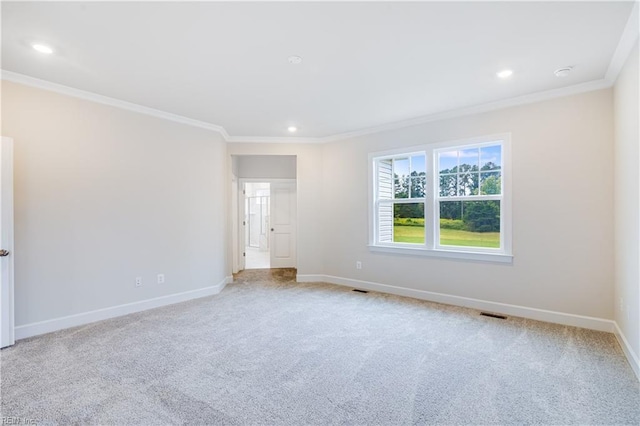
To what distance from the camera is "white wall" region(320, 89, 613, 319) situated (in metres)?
3.28

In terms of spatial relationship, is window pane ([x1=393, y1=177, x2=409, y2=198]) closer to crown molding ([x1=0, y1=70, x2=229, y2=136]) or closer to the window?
the window

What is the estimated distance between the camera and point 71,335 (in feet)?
10.5

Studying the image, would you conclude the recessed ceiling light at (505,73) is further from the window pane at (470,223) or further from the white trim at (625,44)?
the window pane at (470,223)

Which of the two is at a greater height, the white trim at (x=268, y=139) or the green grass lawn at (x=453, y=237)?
the white trim at (x=268, y=139)

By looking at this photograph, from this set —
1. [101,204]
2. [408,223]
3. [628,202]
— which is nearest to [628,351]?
[628,202]

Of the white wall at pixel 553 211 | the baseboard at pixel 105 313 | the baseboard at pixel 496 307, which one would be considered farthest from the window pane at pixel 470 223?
the baseboard at pixel 105 313

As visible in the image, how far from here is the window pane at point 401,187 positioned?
4.89m

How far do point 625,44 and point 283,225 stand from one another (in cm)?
614

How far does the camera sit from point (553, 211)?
3.53 meters

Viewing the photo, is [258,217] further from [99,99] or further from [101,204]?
[99,99]

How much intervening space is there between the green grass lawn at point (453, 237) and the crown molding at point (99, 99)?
3461 millimetres

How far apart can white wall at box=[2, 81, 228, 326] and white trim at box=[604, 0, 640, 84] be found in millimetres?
4877

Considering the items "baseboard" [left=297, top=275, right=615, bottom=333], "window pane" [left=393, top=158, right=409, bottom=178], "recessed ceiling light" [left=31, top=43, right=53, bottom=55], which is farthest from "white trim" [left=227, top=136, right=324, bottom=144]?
"recessed ceiling light" [left=31, top=43, right=53, bottom=55]

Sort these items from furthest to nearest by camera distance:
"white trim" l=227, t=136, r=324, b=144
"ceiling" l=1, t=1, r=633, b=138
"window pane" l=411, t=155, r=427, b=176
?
"white trim" l=227, t=136, r=324, b=144 → "window pane" l=411, t=155, r=427, b=176 → "ceiling" l=1, t=1, r=633, b=138
